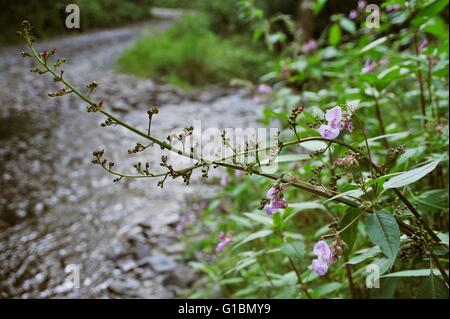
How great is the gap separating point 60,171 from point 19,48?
19.8 ft

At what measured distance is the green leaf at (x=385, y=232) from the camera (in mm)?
800

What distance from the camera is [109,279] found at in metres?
2.47

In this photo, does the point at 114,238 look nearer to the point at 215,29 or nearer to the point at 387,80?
the point at 387,80

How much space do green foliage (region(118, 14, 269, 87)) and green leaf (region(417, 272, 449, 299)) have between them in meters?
7.03

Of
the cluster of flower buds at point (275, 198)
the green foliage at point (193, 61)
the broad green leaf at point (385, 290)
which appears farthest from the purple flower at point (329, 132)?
the green foliage at point (193, 61)

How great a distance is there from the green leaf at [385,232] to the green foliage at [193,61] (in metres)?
7.13

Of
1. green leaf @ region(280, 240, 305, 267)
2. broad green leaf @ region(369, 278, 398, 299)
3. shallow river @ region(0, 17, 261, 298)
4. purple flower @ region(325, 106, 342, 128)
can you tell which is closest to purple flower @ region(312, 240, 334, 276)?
purple flower @ region(325, 106, 342, 128)

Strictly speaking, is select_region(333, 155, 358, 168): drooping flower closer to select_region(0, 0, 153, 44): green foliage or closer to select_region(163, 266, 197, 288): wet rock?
select_region(163, 266, 197, 288): wet rock

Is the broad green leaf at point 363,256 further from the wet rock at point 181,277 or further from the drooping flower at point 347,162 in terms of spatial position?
the wet rock at point 181,277

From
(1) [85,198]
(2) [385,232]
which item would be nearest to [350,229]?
(2) [385,232]

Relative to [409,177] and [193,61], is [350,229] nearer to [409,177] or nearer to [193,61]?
[409,177]

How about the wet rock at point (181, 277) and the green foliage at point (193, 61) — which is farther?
the green foliage at point (193, 61)

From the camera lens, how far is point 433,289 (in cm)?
100

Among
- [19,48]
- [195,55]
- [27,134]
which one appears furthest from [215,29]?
[27,134]
